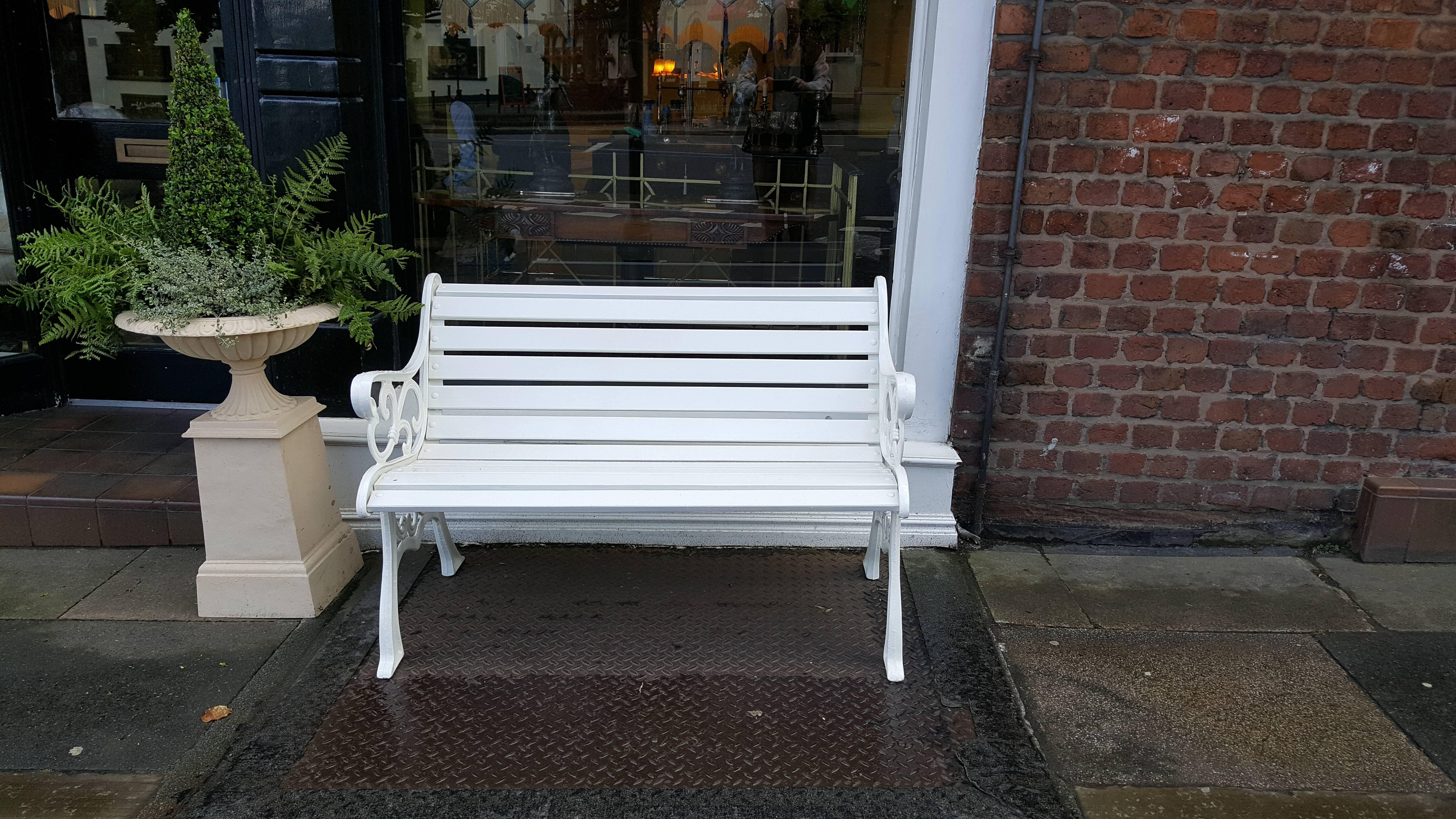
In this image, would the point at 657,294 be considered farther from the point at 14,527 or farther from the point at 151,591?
the point at 14,527

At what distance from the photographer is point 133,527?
3.47m

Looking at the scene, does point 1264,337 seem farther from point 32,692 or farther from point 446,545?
point 32,692

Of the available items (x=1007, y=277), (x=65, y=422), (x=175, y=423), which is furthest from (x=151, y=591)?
(x=1007, y=277)

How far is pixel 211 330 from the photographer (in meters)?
2.75

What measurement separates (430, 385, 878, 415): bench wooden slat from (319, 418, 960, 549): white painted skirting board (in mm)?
607

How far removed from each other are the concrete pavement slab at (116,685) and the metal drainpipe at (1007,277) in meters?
2.42

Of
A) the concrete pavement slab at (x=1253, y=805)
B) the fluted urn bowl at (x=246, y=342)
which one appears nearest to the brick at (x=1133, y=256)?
the concrete pavement slab at (x=1253, y=805)

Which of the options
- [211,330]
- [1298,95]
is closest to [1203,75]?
[1298,95]

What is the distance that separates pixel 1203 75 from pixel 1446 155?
88cm

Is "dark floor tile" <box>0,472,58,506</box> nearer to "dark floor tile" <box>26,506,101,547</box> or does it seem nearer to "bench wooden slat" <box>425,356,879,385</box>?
"dark floor tile" <box>26,506,101,547</box>

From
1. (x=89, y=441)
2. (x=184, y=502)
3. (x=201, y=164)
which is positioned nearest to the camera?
(x=201, y=164)

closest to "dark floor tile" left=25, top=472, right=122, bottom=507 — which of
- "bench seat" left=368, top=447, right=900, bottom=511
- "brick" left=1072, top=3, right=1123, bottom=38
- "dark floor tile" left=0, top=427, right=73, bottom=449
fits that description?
"dark floor tile" left=0, top=427, right=73, bottom=449

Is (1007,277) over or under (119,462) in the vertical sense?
over

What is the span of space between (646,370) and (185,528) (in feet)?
5.95
